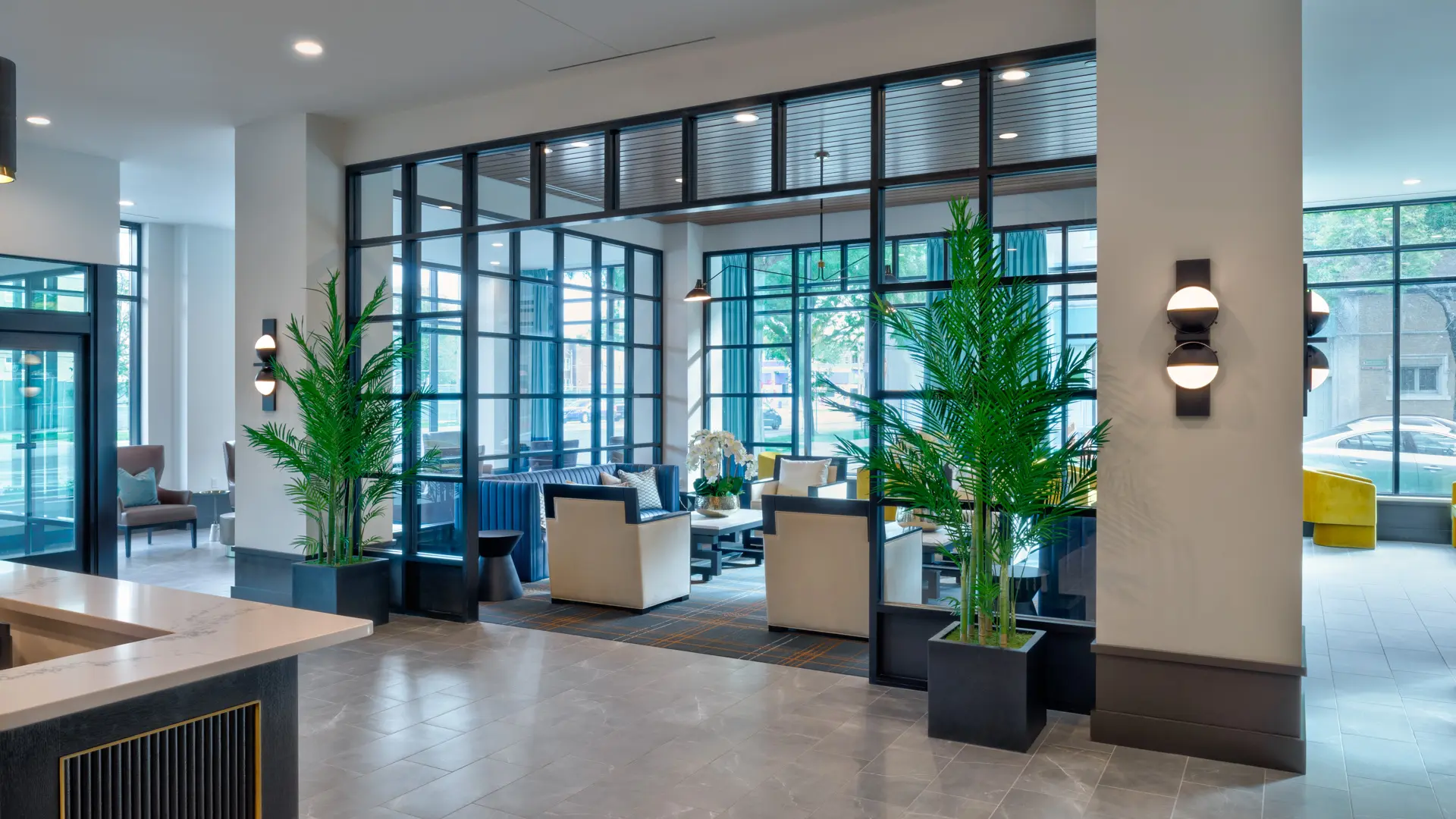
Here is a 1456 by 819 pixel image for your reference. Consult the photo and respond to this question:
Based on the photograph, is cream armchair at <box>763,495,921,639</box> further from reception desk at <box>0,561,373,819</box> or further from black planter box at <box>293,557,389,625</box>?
reception desk at <box>0,561,373,819</box>

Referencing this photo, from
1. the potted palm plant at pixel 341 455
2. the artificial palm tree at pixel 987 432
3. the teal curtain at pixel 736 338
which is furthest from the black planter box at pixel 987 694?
the teal curtain at pixel 736 338

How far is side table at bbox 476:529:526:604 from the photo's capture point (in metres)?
6.53

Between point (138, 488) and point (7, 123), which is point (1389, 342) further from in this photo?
point (138, 488)

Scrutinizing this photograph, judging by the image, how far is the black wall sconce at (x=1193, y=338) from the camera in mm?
3678

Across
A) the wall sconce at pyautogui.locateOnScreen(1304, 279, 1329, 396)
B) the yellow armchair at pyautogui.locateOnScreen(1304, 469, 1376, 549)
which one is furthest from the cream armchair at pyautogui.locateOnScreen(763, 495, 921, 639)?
the yellow armchair at pyautogui.locateOnScreen(1304, 469, 1376, 549)

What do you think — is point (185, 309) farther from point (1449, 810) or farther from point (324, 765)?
point (1449, 810)

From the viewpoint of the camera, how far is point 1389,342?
375 inches

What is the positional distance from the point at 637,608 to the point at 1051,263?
139 inches

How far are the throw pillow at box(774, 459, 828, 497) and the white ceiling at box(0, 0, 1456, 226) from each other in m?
4.85

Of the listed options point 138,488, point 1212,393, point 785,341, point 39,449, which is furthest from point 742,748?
point 138,488

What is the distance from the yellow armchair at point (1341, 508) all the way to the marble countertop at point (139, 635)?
9.47 m

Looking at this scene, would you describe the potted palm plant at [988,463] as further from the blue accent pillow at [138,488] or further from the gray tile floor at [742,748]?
the blue accent pillow at [138,488]

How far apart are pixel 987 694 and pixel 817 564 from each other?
187 cm

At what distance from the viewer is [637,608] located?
6.29 m
